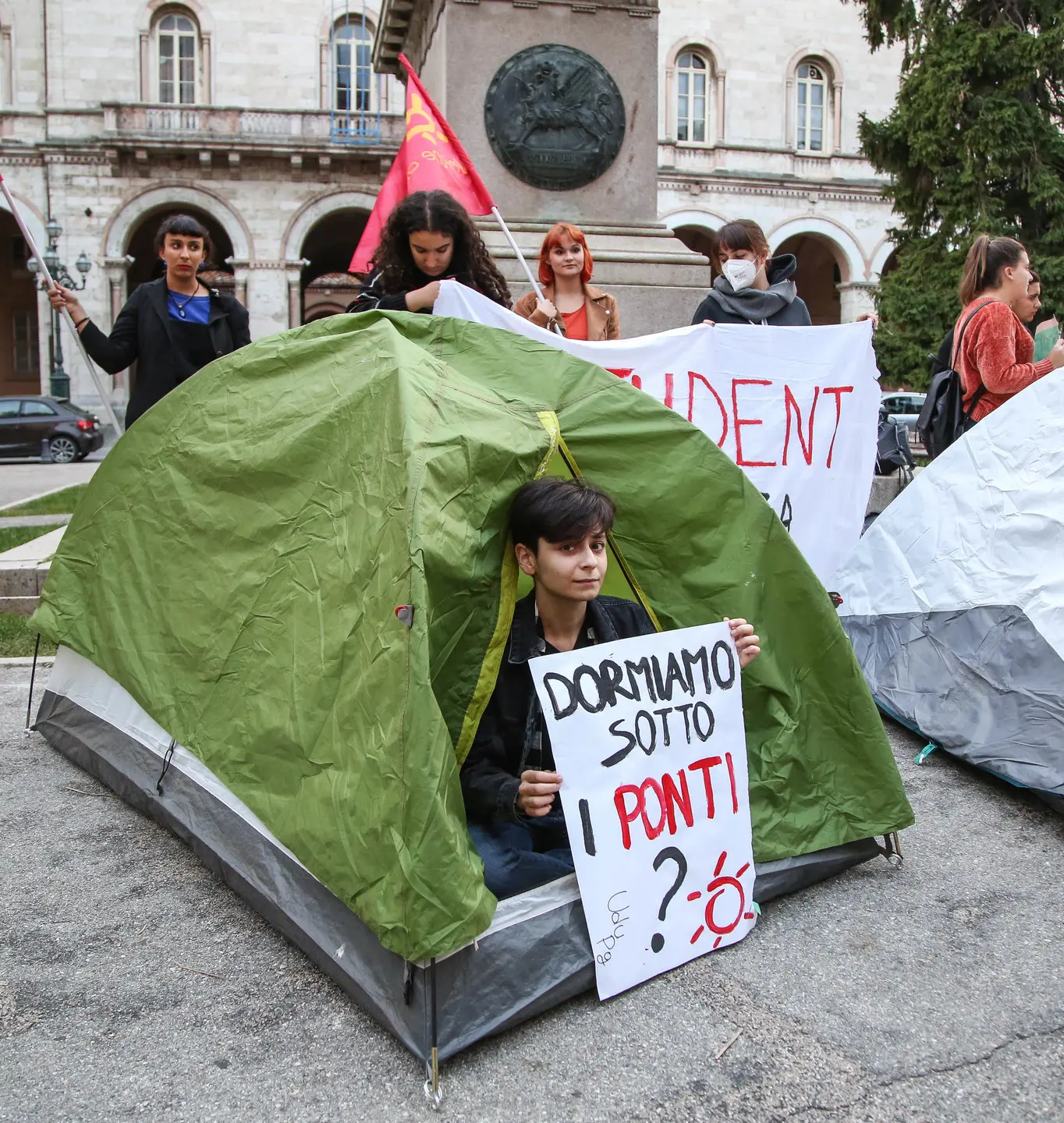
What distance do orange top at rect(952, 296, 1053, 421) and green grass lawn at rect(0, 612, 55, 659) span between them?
4.28 m

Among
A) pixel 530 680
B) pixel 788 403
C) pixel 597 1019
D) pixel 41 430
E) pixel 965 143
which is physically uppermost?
pixel 965 143

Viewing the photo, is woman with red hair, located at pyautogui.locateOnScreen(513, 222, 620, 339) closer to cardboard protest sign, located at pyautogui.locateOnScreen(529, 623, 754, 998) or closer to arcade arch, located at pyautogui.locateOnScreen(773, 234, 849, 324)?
cardboard protest sign, located at pyautogui.locateOnScreen(529, 623, 754, 998)

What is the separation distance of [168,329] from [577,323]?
168cm

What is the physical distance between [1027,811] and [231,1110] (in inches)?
100

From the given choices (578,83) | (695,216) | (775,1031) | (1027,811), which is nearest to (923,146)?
(695,216)

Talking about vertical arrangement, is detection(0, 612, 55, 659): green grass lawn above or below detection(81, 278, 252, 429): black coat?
below

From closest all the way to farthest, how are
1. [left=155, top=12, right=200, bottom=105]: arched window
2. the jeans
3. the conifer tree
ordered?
the jeans < the conifer tree < [left=155, top=12, right=200, bottom=105]: arched window

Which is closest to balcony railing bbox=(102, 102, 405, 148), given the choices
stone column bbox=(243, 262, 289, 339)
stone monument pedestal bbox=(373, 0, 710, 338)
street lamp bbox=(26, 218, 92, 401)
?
street lamp bbox=(26, 218, 92, 401)

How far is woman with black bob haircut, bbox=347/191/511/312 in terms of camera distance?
412cm

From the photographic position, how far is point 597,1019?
7.82 ft

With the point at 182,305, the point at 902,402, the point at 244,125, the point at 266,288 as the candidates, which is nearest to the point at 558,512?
the point at 182,305

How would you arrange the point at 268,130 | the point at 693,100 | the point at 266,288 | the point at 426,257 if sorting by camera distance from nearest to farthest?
the point at 426,257
the point at 268,130
the point at 266,288
the point at 693,100

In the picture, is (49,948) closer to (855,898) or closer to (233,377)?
(233,377)

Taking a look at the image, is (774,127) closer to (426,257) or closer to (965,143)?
(965,143)
